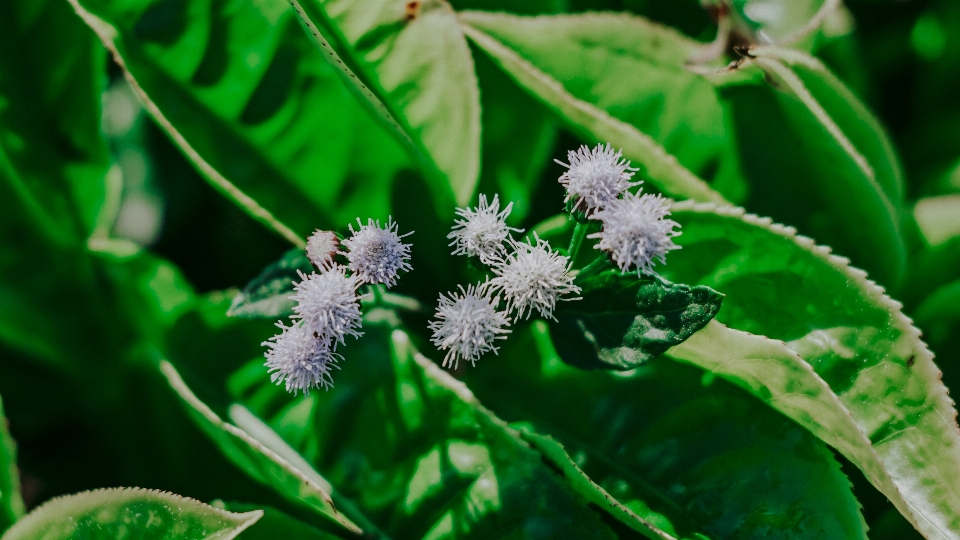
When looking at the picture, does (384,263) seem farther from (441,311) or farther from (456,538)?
(456,538)

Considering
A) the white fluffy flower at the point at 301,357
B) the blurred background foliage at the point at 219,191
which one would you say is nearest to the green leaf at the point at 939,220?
the blurred background foliage at the point at 219,191

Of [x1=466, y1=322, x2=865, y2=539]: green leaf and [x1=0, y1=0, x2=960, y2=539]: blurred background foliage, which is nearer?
[x1=466, y1=322, x2=865, y2=539]: green leaf

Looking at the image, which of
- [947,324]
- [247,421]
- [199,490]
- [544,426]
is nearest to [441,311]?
[544,426]

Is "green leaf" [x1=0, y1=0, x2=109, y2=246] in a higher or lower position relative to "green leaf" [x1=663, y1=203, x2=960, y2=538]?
lower

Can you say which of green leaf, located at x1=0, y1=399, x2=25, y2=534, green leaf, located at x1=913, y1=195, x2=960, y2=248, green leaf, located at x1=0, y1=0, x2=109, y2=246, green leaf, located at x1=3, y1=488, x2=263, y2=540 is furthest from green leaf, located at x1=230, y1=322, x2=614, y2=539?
green leaf, located at x1=913, y1=195, x2=960, y2=248

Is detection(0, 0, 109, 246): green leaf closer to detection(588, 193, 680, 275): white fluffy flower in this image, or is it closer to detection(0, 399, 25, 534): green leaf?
detection(0, 399, 25, 534): green leaf

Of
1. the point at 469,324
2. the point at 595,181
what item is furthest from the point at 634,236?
the point at 469,324

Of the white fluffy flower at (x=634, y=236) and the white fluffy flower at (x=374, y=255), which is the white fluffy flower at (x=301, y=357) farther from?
the white fluffy flower at (x=634, y=236)
